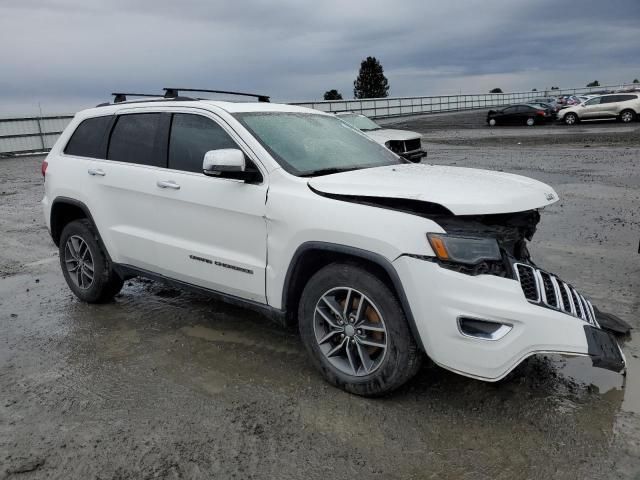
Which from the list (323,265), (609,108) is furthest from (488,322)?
(609,108)

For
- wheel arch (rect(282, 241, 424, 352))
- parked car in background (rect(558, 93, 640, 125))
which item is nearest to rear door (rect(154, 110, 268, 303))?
wheel arch (rect(282, 241, 424, 352))

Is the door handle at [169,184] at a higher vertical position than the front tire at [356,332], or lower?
higher

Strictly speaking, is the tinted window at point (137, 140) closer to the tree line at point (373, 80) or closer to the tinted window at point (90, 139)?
the tinted window at point (90, 139)

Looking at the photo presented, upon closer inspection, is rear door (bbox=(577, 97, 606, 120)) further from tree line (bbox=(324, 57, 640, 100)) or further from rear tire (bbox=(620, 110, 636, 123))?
tree line (bbox=(324, 57, 640, 100))

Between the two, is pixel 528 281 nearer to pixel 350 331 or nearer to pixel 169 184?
pixel 350 331

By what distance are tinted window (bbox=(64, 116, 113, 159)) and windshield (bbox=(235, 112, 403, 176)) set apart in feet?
5.40

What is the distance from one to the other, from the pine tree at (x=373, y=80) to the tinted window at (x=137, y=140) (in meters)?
69.8

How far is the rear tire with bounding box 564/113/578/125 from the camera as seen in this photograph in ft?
103

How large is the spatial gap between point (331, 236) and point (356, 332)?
2.02 feet

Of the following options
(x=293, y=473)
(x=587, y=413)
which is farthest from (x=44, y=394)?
(x=587, y=413)

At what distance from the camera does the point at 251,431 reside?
322 cm

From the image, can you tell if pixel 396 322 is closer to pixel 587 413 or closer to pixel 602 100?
pixel 587 413

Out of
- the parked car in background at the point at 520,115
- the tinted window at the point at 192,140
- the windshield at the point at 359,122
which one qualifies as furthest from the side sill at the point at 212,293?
the parked car in background at the point at 520,115

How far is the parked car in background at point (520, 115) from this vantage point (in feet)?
108
